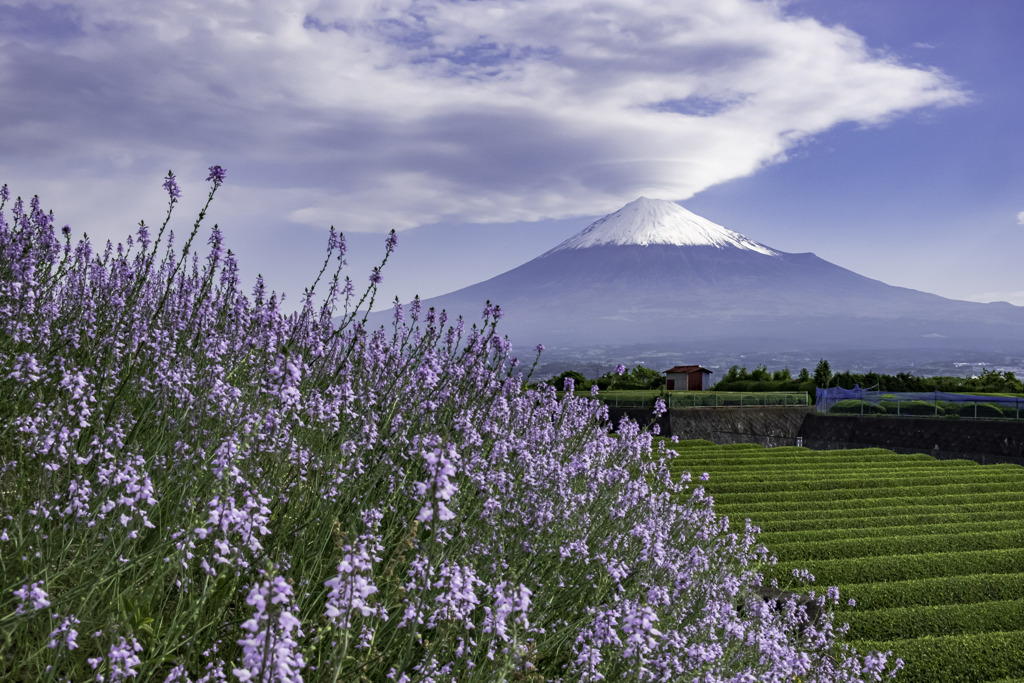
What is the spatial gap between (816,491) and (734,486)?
3.95ft

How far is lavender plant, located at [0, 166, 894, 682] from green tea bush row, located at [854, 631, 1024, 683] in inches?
9.7

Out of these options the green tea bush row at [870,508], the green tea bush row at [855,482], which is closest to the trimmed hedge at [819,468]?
the green tea bush row at [855,482]

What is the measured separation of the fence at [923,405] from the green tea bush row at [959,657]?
1447 centimetres

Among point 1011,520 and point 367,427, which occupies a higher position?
point 367,427

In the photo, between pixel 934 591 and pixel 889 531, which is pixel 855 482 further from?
pixel 934 591

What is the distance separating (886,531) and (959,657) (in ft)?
11.7

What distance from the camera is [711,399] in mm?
20781

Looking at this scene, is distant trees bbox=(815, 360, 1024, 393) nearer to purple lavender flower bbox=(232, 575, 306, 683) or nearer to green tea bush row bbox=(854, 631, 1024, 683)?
green tea bush row bbox=(854, 631, 1024, 683)

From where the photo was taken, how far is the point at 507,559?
3611 mm

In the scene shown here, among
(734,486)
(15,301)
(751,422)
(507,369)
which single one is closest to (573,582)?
(507,369)

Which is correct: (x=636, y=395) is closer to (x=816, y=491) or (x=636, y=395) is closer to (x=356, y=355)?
(x=816, y=491)

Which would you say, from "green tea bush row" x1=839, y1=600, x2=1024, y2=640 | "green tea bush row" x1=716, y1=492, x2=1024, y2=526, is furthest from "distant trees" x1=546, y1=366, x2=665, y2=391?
"green tea bush row" x1=839, y1=600, x2=1024, y2=640

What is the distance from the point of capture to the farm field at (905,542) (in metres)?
5.64

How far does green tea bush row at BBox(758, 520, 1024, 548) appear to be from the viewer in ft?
27.2
